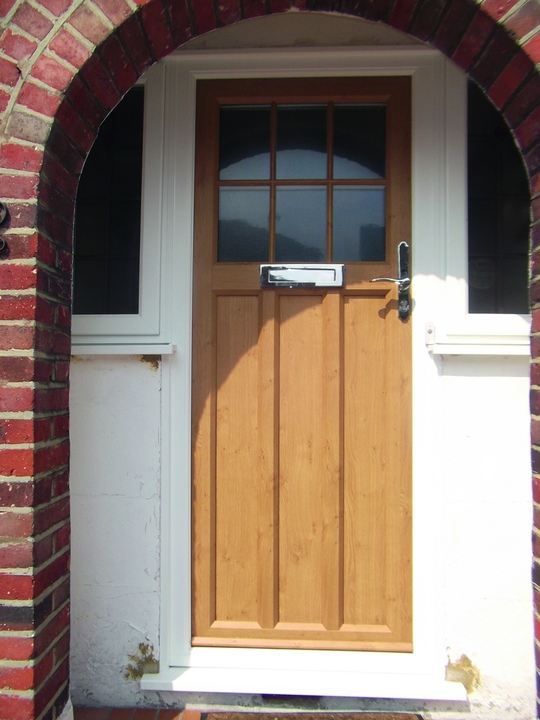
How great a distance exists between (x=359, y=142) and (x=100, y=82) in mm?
1186

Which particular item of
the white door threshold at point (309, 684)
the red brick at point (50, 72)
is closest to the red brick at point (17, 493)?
the white door threshold at point (309, 684)

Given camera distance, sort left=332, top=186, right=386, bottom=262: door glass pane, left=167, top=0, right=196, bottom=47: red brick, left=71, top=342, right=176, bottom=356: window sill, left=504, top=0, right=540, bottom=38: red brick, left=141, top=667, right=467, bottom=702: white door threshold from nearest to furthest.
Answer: left=504, top=0, right=540, bottom=38: red brick, left=167, top=0, right=196, bottom=47: red brick, left=141, top=667, right=467, bottom=702: white door threshold, left=71, top=342, right=176, bottom=356: window sill, left=332, top=186, right=386, bottom=262: door glass pane

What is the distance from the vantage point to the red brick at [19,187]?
1.39 m

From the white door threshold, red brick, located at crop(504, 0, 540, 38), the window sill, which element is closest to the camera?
red brick, located at crop(504, 0, 540, 38)

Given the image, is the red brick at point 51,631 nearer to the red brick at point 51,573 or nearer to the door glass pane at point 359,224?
the red brick at point 51,573

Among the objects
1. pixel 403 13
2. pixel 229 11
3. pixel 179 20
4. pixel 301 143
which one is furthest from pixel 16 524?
pixel 403 13

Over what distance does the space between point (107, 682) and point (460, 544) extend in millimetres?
1683

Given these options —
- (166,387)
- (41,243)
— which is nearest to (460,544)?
(166,387)

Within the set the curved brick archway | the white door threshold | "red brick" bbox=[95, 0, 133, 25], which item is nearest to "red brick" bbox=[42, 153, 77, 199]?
the curved brick archway

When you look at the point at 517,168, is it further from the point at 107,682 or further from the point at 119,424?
the point at 107,682

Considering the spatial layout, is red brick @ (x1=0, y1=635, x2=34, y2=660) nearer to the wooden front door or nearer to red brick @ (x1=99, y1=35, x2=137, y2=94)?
the wooden front door

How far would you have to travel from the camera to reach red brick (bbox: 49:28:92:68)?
4.58ft

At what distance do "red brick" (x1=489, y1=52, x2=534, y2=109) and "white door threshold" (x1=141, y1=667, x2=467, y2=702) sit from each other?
90.2 inches

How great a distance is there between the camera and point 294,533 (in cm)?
206
